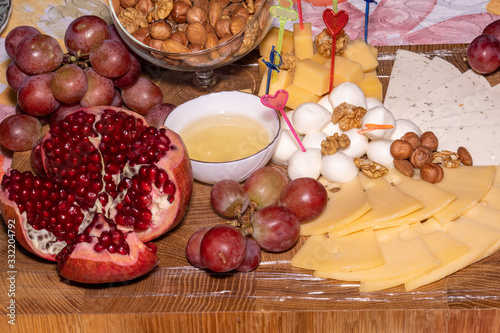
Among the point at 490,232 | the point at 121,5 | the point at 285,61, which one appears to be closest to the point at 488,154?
the point at 490,232

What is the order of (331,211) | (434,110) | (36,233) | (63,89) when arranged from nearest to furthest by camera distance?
(36,233)
(331,211)
(63,89)
(434,110)

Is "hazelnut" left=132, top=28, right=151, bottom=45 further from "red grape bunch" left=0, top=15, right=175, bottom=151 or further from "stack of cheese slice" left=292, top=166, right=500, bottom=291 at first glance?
"stack of cheese slice" left=292, top=166, right=500, bottom=291

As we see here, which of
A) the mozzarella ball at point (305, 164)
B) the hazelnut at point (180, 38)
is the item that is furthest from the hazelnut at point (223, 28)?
the mozzarella ball at point (305, 164)

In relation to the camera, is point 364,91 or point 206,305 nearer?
point 206,305

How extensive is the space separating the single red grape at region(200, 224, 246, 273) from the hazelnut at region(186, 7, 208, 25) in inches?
27.7

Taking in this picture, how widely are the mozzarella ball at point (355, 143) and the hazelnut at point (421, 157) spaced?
5.4 inches

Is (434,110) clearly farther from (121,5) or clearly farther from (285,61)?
(121,5)

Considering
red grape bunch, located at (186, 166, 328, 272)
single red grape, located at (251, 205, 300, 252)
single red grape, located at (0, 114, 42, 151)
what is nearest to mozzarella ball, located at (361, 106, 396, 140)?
red grape bunch, located at (186, 166, 328, 272)

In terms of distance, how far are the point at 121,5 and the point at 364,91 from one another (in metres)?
0.78

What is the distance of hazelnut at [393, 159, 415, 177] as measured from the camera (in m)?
1.55

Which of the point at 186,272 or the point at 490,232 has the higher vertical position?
the point at 490,232

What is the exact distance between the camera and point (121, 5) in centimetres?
179

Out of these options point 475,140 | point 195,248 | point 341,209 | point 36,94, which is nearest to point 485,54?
point 475,140

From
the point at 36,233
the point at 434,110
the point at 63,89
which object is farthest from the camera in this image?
the point at 434,110
